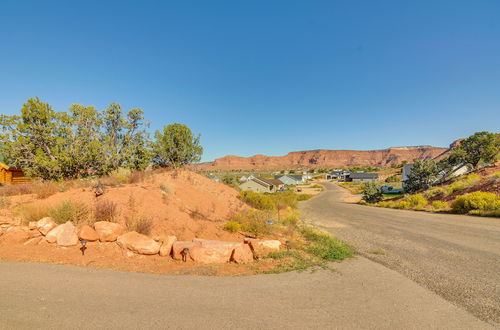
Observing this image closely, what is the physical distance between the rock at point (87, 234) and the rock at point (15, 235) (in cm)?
166

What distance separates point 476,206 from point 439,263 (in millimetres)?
14447

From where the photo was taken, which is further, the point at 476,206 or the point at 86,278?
the point at 476,206

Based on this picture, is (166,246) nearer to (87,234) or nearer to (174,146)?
(87,234)

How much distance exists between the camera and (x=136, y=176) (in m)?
13.2

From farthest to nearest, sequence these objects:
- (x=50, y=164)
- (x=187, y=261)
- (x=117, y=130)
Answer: (x=117, y=130)
(x=50, y=164)
(x=187, y=261)

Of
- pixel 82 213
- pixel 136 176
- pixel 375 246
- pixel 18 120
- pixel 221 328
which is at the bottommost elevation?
pixel 375 246

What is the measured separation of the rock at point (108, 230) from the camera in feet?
21.2

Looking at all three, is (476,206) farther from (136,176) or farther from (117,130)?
(117,130)

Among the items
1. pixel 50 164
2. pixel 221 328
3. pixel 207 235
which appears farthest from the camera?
pixel 50 164

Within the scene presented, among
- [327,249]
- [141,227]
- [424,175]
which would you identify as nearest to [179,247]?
[141,227]

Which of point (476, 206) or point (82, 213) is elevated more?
point (82, 213)

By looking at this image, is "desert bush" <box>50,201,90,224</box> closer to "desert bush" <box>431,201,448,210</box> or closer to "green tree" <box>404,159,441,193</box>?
"desert bush" <box>431,201,448,210</box>

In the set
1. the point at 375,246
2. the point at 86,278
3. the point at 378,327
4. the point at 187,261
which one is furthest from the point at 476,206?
the point at 86,278

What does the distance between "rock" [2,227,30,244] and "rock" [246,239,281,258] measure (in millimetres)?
6663
